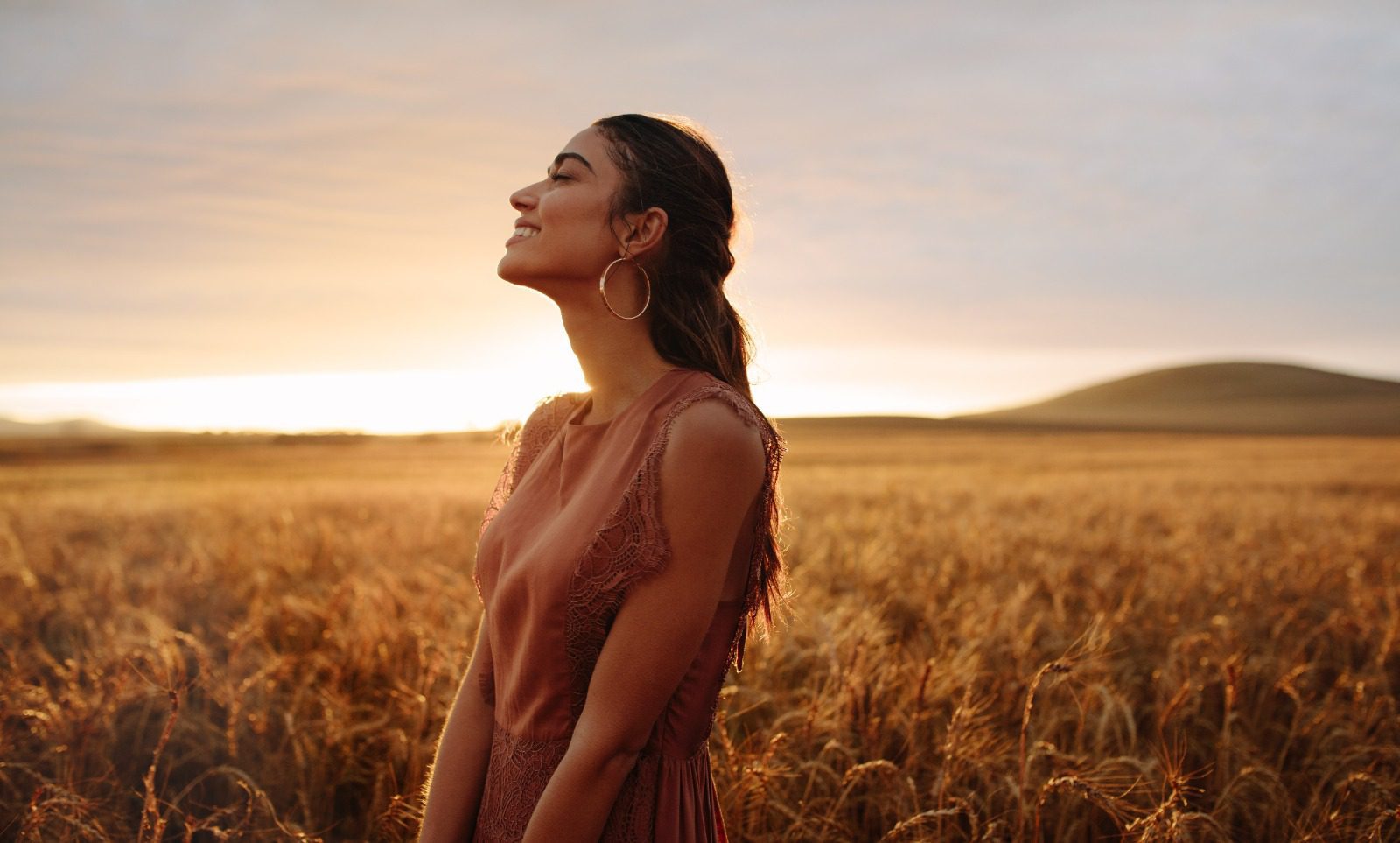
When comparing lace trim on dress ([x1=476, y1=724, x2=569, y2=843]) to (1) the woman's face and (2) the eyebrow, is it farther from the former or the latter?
(2) the eyebrow

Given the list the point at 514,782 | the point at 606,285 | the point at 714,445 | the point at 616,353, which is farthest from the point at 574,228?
the point at 514,782

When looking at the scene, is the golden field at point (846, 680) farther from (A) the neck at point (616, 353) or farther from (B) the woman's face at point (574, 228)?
(B) the woman's face at point (574, 228)

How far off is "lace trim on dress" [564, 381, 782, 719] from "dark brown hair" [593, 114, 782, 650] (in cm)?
19

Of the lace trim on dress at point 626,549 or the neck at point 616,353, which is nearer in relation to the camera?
the lace trim on dress at point 626,549

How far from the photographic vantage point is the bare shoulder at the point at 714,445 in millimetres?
1502

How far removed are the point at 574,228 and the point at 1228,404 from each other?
10139 cm

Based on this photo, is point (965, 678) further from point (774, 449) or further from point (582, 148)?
point (582, 148)

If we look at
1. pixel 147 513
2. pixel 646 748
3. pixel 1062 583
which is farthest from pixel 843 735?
pixel 147 513

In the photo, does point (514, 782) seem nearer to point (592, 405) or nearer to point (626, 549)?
point (626, 549)

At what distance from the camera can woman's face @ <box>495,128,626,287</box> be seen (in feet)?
5.65

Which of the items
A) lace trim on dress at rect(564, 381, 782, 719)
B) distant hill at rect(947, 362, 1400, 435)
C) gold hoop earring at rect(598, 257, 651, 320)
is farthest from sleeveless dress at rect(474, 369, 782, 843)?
distant hill at rect(947, 362, 1400, 435)

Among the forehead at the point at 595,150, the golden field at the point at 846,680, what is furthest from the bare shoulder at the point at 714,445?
the golden field at the point at 846,680

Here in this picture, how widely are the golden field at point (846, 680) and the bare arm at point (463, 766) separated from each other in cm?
60

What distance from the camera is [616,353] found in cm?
180
